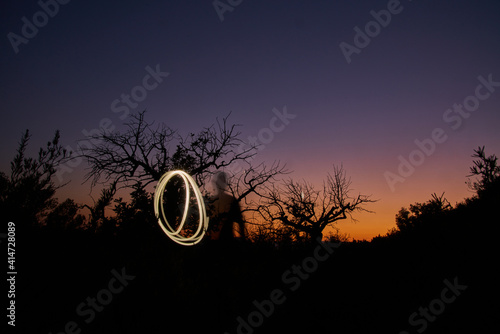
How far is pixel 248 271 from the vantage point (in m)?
6.76

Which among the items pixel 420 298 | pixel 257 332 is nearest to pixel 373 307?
pixel 420 298

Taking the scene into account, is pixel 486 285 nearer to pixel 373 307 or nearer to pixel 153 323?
pixel 373 307

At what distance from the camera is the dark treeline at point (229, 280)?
435 cm

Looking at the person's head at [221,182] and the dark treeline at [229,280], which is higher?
the person's head at [221,182]

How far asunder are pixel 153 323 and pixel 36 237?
2.87m

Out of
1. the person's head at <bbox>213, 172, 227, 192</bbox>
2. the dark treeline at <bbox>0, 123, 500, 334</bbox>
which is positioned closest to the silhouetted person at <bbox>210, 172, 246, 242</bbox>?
the person's head at <bbox>213, 172, 227, 192</bbox>

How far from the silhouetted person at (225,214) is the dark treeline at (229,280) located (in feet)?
17.8

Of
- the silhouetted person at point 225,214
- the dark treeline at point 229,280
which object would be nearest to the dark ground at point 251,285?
the dark treeline at point 229,280

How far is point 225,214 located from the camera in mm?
13883

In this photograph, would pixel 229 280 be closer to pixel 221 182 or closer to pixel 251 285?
pixel 251 285

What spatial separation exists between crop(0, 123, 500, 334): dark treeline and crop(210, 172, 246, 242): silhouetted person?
213 inches

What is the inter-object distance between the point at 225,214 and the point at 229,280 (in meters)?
7.46

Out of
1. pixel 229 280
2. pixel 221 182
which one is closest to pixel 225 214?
pixel 221 182

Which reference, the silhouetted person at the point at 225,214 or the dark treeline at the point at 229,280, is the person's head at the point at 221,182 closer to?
the silhouetted person at the point at 225,214
